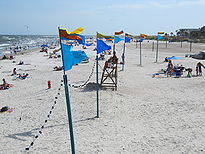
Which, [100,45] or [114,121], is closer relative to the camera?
[100,45]

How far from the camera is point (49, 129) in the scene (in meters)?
7.11

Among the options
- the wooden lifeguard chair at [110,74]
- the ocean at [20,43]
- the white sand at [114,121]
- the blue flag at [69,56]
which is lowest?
the white sand at [114,121]

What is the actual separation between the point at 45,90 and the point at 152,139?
7837mm

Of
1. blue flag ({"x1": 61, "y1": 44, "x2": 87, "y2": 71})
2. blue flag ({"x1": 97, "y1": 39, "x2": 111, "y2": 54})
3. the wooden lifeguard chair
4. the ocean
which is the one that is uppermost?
the ocean

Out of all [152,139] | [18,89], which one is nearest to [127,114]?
[152,139]

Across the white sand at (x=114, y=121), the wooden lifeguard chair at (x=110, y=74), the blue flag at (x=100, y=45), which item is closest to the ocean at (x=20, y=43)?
the wooden lifeguard chair at (x=110, y=74)

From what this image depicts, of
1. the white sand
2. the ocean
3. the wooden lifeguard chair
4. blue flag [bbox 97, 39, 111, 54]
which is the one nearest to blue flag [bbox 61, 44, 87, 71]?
the white sand

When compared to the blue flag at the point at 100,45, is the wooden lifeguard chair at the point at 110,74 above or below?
below

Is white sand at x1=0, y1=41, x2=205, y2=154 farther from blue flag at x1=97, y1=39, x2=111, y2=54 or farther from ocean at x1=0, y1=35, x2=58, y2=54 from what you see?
ocean at x1=0, y1=35, x2=58, y2=54

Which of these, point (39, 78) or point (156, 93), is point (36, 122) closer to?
point (156, 93)

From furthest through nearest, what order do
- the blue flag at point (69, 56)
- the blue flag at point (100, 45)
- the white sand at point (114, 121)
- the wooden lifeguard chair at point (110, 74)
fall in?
the wooden lifeguard chair at point (110, 74) < the blue flag at point (100, 45) < the white sand at point (114, 121) < the blue flag at point (69, 56)

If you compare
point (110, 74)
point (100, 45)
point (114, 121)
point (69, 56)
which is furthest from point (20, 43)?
point (69, 56)

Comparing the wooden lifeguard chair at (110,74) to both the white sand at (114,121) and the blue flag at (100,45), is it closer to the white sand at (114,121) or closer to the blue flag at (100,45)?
the white sand at (114,121)

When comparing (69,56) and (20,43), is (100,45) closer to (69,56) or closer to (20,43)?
(69,56)
